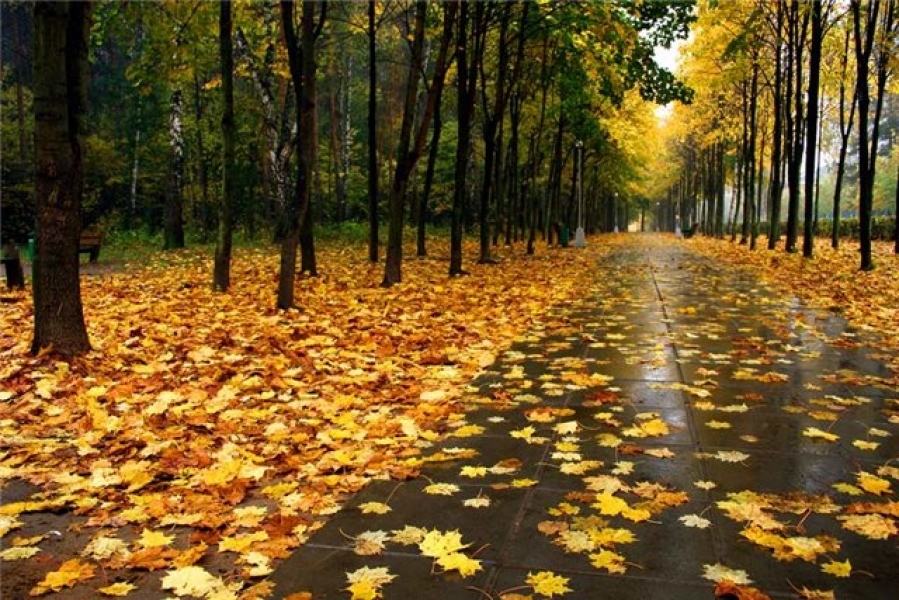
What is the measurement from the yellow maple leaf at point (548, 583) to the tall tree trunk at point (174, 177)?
70.2 feet

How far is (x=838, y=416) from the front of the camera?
5.26 meters

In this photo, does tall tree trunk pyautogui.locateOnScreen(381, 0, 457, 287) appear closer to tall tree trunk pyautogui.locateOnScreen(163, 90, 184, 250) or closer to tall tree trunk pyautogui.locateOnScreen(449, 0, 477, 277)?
tall tree trunk pyautogui.locateOnScreen(449, 0, 477, 277)

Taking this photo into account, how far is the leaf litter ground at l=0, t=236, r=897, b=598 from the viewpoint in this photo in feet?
10.7

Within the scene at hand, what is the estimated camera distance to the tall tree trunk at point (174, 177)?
2181 cm

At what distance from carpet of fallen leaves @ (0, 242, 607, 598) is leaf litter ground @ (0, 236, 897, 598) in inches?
0.7

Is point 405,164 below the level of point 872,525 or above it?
above

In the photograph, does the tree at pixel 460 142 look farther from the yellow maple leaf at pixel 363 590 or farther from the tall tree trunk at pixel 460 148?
the yellow maple leaf at pixel 363 590

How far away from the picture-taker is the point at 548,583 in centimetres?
291

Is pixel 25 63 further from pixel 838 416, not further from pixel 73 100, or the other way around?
pixel 838 416

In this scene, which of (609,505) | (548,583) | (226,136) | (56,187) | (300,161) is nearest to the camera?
(548,583)

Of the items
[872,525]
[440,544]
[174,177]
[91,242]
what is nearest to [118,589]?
[440,544]

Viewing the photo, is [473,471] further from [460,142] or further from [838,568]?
[460,142]

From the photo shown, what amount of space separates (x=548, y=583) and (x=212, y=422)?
3169 mm

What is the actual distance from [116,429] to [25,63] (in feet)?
128
